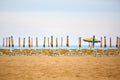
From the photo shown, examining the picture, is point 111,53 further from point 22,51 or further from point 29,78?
point 29,78

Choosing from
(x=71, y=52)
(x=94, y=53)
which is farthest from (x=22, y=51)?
(x=94, y=53)

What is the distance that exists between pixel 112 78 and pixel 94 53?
14.7 metres

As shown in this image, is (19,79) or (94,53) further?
(94,53)

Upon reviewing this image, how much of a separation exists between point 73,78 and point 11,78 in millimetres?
2532

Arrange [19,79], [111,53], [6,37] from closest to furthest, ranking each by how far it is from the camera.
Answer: [19,79] → [111,53] → [6,37]

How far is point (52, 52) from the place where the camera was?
24203mm

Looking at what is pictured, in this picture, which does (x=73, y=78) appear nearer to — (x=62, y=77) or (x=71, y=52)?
(x=62, y=77)

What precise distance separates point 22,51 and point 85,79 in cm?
1690

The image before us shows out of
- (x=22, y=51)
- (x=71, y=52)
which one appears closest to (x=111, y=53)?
(x=71, y=52)

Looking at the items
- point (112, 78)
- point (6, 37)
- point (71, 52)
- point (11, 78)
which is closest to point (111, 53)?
point (71, 52)

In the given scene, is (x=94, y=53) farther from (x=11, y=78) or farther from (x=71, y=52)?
(x=11, y=78)

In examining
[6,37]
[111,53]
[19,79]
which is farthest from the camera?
[6,37]

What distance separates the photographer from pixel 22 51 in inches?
991

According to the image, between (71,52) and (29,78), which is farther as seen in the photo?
(71,52)
